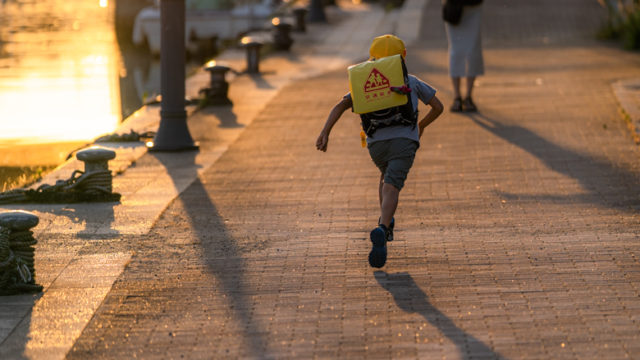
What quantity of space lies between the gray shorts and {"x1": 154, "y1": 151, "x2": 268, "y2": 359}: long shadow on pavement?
1.13 metres

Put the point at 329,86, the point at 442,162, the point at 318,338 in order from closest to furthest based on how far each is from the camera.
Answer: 1. the point at 318,338
2. the point at 442,162
3. the point at 329,86

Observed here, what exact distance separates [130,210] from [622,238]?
150 inches

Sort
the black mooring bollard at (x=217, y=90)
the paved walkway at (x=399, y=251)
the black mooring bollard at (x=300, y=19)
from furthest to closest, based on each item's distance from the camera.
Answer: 1. the black mooring bollard at (x=300, y=19)
2. the black mooring bollard at (x=217, y=90)
3. the paved walkway at (x=399, y=251)

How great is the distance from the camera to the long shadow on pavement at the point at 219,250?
5636 millimetres

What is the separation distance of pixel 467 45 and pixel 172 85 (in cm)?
376

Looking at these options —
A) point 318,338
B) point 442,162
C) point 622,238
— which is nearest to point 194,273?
point 318,338

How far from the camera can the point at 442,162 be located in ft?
33.4

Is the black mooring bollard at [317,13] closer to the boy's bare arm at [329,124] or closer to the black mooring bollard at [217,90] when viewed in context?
the black mooring bollard at [217,90]

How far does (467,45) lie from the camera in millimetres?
13016

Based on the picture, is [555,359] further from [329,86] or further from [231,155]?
[329,86]

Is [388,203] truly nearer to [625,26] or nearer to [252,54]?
[252,54]

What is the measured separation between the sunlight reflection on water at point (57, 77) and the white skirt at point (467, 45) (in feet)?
15.1

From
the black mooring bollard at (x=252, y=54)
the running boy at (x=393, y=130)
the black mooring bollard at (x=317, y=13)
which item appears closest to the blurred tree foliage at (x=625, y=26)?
the black mooring bollard at (x=252, y=54)

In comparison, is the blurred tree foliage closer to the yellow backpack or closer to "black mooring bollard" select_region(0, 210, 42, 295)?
the yellow backpack
